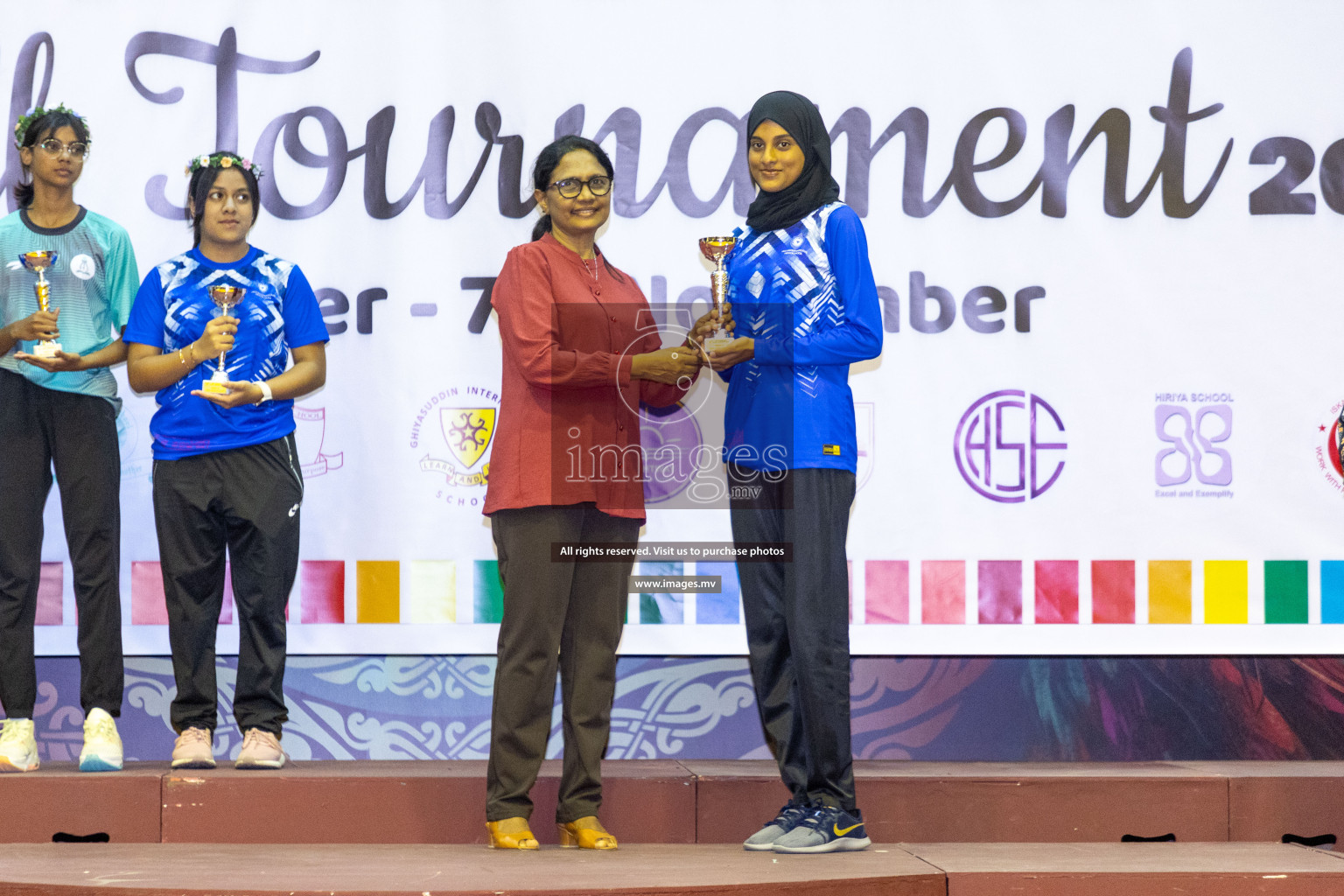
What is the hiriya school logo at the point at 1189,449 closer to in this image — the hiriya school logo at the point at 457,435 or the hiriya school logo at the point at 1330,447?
the hiriya school logo at the point at 1330,447

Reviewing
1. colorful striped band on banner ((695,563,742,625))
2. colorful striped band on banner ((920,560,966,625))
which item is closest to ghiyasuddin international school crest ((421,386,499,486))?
A: colorful striped band on banner ((695,563,742,625))

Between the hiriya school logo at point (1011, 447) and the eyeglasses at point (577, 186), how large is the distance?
57.6 inches

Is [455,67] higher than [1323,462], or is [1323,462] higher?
[455,67]

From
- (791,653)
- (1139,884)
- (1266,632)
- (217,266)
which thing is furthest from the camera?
(1266,632)

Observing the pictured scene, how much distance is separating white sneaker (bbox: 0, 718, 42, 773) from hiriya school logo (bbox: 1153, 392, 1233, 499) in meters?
3.18

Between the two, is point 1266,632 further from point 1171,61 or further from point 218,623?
point 218,623

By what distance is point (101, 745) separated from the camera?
3352mm

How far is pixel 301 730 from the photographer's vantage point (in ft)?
12.8

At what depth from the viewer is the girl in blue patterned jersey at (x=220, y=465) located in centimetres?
333

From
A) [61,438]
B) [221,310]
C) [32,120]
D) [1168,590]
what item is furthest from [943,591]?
[32,120]

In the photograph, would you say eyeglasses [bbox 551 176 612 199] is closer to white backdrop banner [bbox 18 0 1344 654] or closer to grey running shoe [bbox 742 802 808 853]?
white backdrop banner [bbox 18 0 1344 654]

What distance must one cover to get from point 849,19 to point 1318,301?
162 centimetres

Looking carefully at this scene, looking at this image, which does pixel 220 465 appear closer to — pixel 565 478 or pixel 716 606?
pixel 565 478

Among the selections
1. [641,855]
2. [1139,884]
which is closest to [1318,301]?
[1139,884]
